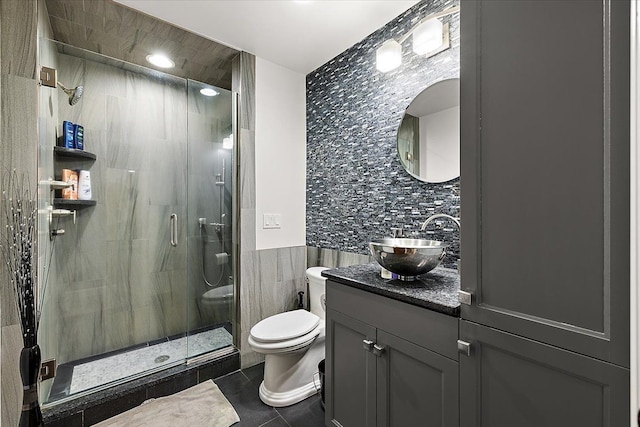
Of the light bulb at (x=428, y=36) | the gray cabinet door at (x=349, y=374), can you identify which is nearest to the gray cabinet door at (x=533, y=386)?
the gray cabinet door at (x=349, y=374)

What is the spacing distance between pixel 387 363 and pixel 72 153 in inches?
102

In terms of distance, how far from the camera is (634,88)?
63cm

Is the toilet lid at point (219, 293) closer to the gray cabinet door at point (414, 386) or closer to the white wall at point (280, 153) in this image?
the white wall at point (280, 153)

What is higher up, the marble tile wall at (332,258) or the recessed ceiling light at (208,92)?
the recessed ceiling light at (208,92)

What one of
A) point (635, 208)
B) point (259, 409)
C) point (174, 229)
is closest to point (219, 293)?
point (174, 229)

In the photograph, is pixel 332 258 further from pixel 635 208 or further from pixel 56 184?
pixel 56 184

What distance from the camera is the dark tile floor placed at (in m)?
1.70

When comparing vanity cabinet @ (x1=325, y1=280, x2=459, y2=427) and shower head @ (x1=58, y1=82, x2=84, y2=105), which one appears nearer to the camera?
vanity cabinet @ (x1=325, y1=280, x2=459, y2=427)

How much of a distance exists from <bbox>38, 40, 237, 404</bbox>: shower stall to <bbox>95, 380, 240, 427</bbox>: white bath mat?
0.93ft

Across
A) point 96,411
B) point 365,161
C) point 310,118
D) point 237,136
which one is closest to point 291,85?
point 310,118

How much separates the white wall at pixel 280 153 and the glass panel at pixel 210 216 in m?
0.27

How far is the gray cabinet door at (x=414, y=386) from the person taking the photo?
101cm

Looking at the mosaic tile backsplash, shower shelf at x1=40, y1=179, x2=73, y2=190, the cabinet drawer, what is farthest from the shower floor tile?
the cabinet drawer

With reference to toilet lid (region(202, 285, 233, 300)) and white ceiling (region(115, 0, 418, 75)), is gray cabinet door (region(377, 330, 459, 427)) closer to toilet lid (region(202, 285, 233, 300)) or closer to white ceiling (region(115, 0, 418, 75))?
toilet lid (region(202, 285, 233, 300))
